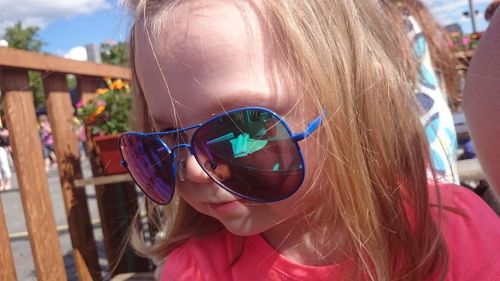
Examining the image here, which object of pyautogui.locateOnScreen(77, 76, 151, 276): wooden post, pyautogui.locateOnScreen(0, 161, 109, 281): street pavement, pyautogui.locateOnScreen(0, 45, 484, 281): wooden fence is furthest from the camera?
pyautogui.locateOnScreen(0, 161, 109, 281): street pavement

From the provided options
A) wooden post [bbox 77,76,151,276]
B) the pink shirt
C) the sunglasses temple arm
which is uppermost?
the sunglasses temple arm

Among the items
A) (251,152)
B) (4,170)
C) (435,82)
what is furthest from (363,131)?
(4,170)

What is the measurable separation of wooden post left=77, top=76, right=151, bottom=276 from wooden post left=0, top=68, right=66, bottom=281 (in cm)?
45

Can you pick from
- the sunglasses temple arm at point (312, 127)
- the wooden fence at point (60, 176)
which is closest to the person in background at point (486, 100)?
the sunglasses temple arm at point (312, 127)

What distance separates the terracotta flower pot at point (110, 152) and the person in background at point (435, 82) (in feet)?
4.98

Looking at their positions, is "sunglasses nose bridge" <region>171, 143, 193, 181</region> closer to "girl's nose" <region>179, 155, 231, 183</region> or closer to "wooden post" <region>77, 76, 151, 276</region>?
"girl's nose" <region>179, 155, 231, 183</region>

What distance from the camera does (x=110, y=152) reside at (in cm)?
261

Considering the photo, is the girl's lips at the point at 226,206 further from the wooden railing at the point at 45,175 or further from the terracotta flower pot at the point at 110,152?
the terracotta flower pot at the point at 110,152

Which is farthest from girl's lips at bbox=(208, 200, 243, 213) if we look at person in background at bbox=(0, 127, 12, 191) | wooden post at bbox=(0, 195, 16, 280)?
person in background at bbox=(0, 127, 12, 191)

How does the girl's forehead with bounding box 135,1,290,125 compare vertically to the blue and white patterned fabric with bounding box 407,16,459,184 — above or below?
above

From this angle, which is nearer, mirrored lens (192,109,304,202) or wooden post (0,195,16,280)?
mirrored lens (192,109,304,202)

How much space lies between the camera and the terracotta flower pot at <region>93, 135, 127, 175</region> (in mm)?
2562

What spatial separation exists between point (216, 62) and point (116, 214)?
2.15 meters

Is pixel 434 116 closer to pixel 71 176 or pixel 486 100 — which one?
pixel 486 100
